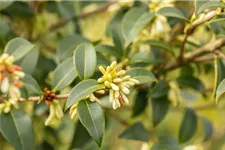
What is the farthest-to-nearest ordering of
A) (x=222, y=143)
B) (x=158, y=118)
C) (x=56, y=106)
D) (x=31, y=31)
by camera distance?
(x=222, y=143) → (x=31, y=31) → (x=158, y=118) → (x=56, y=106)

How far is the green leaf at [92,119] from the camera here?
75cm

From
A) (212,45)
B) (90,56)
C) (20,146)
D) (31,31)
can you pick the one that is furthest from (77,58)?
(31,31)

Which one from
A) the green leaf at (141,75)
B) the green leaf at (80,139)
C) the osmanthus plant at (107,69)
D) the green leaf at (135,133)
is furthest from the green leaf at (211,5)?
the green leaf at (80,139)

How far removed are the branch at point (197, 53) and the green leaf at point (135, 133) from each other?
150 millimetres

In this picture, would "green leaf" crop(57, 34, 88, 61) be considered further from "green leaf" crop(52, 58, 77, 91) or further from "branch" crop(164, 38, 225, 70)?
"branch" crop(164, 38, 225, 70)

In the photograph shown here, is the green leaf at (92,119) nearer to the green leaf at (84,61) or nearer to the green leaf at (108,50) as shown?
the green leaf at (84,61)

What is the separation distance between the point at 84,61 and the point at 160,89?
0.89 ft

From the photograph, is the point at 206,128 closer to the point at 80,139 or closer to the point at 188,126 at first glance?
the point at 188,126

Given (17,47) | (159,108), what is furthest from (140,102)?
(17,47)

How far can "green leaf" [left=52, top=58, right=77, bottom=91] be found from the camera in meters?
0.87

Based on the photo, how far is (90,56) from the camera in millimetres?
824

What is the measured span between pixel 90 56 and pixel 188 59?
285 millimetres

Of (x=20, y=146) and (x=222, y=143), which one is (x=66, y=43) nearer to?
(x=20, y=146)

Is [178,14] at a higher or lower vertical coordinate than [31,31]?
higher
